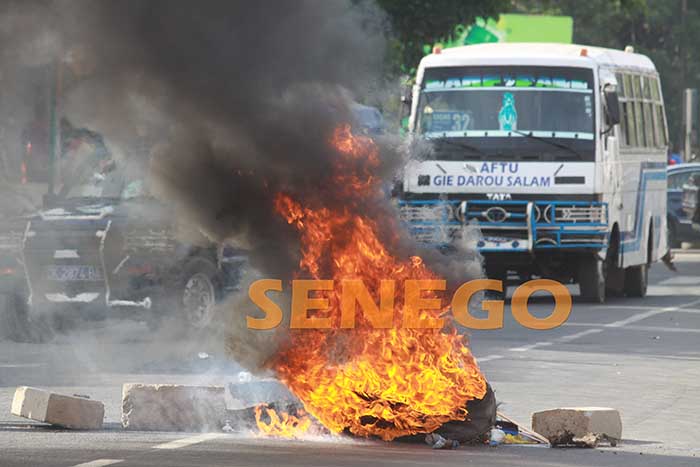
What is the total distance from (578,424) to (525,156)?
37.9 feet

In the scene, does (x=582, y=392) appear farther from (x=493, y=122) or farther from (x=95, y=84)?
(x=493, y=122)

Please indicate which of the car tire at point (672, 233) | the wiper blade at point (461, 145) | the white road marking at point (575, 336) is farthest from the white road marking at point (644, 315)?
the car tire at point (672, 233)

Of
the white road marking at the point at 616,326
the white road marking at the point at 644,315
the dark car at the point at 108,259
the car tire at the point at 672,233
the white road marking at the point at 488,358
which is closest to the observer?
the white road marking at the point at 488,358

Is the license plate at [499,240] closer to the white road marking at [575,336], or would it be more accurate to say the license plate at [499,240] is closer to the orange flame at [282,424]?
the white road marking at [575,336]

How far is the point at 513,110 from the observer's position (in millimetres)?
21703

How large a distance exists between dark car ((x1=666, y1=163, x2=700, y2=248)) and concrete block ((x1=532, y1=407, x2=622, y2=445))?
84.7 ft

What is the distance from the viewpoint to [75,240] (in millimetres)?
17094

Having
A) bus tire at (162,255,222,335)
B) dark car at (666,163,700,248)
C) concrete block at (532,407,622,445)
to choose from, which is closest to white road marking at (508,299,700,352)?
bus tire at (162,255,222,335)

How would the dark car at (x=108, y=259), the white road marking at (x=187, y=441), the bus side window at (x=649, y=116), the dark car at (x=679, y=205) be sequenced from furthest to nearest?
the dark car at (x=679, y=205), the bus side window at (x=649, y=116), the dark car at (x=108, y=259), the white road marking at (x=187, y=441)

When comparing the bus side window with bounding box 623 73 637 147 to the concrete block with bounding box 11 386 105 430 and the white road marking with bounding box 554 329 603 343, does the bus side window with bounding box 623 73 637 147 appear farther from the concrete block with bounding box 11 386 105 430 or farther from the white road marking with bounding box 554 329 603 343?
the concrete block with bounding box 11 386 105 430

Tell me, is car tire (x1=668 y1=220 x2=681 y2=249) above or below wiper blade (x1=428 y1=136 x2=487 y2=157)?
above

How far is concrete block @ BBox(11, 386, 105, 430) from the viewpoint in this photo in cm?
1026

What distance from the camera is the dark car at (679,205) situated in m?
35.6

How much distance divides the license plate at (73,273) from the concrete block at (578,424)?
783 cm
